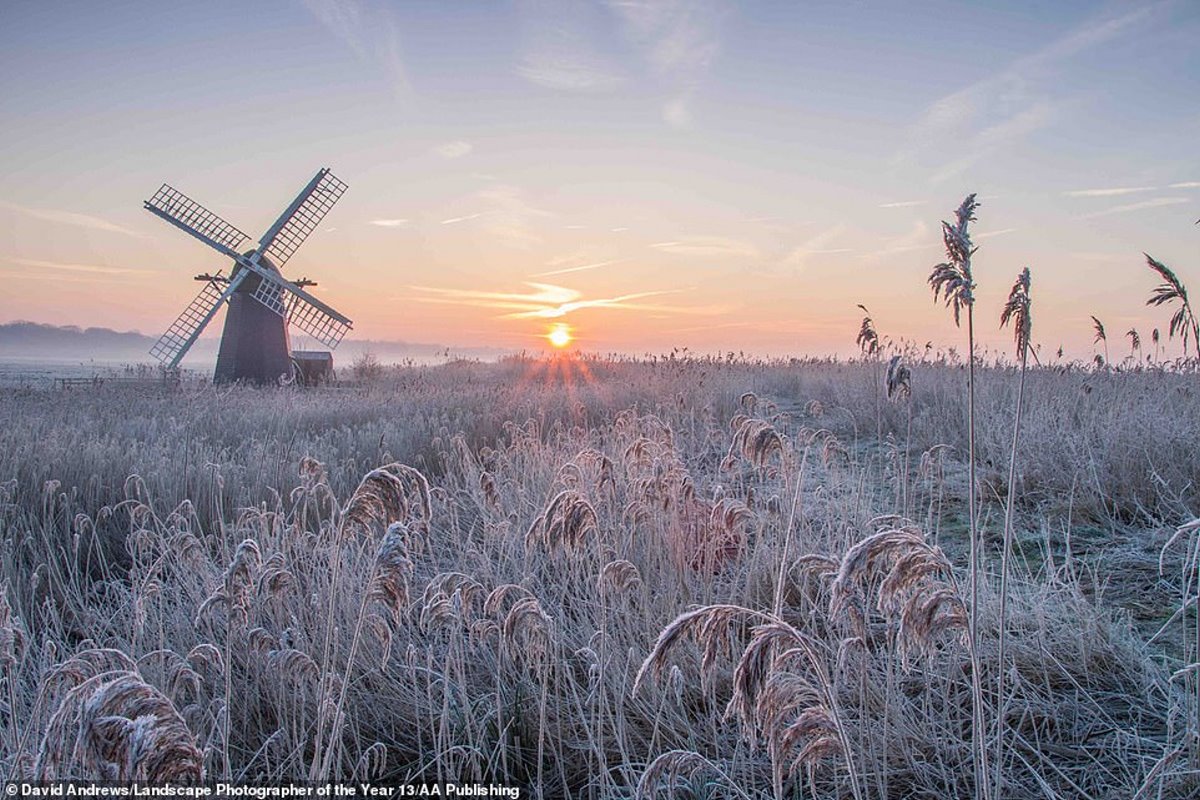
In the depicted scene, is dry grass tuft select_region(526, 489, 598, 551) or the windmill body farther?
the windmill body

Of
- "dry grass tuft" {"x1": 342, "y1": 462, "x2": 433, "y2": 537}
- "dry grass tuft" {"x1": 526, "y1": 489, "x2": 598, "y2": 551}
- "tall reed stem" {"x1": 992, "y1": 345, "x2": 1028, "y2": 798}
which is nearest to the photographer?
"tall reed stem" {"x1": 992, "y1": 345, "x2": 1028, "y2": 798}

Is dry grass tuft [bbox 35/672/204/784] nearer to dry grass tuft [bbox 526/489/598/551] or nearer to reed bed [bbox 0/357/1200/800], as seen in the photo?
reed bed [bbox 0/357/1200/800]

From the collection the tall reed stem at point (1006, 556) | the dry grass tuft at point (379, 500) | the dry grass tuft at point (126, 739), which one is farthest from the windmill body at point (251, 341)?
the tall reed stem at point (1006, 556)

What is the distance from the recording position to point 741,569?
14.0 ft

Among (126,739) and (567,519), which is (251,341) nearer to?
(567,519)

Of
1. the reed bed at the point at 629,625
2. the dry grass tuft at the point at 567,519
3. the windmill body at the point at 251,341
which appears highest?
the windmill body at the point at 251,341

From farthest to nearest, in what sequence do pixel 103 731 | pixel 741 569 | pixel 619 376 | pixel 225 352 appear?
pixel 225 352
pixel 619 376
pixel 741 569
pixel 103 731

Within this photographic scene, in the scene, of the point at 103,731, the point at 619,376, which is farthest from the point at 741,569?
the point at 619,376

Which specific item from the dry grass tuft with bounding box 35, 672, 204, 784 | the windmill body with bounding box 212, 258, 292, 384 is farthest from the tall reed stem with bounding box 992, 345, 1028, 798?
the windmill body with bounding box 212, 258, 292, 384

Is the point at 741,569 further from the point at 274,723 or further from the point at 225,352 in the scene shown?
the point at 225,352

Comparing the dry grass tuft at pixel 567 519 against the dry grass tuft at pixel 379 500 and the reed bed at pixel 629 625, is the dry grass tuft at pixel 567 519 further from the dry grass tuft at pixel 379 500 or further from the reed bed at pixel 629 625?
the dry grass tuft at pixel 379 500

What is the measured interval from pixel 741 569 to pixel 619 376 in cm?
1366

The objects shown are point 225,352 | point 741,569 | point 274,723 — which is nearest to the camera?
point 274,723

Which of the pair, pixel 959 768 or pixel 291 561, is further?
pixel 291 561
